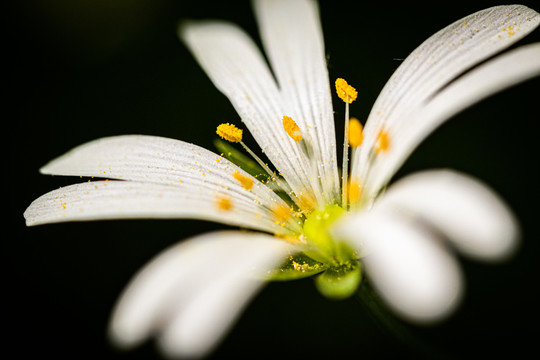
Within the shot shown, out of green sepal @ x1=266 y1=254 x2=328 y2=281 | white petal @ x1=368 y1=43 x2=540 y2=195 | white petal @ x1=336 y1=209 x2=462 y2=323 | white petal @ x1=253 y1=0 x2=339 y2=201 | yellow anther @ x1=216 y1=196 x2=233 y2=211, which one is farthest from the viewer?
white petal @ x1=253 y1=0 x2=339 y2=201

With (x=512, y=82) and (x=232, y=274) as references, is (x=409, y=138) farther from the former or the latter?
(x=232, y=274)

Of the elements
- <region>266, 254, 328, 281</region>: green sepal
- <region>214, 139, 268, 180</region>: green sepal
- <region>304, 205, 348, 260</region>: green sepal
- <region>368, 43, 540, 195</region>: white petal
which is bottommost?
<region>266, 254, 328, 281</region>: green sepal

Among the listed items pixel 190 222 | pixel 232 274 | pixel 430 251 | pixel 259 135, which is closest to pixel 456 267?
pixel 430 251

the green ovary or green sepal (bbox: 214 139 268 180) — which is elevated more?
green sepal (bbox: 214 139 268 180)

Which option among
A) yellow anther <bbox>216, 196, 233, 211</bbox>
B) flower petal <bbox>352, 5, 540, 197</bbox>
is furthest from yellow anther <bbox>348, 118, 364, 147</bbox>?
yellow anther <bbox>216, 196, 233, 211</bbox>

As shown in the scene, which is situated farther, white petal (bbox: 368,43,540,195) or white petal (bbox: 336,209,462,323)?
white petal (bbox: 368,43,540,195)

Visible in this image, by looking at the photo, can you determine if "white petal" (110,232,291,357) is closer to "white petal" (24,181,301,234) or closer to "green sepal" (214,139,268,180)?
"white petal" (24,181,301,234)

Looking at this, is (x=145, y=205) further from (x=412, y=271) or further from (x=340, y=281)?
(x=412, y=271)

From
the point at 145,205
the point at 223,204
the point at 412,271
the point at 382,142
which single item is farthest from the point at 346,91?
the point at 412,271
